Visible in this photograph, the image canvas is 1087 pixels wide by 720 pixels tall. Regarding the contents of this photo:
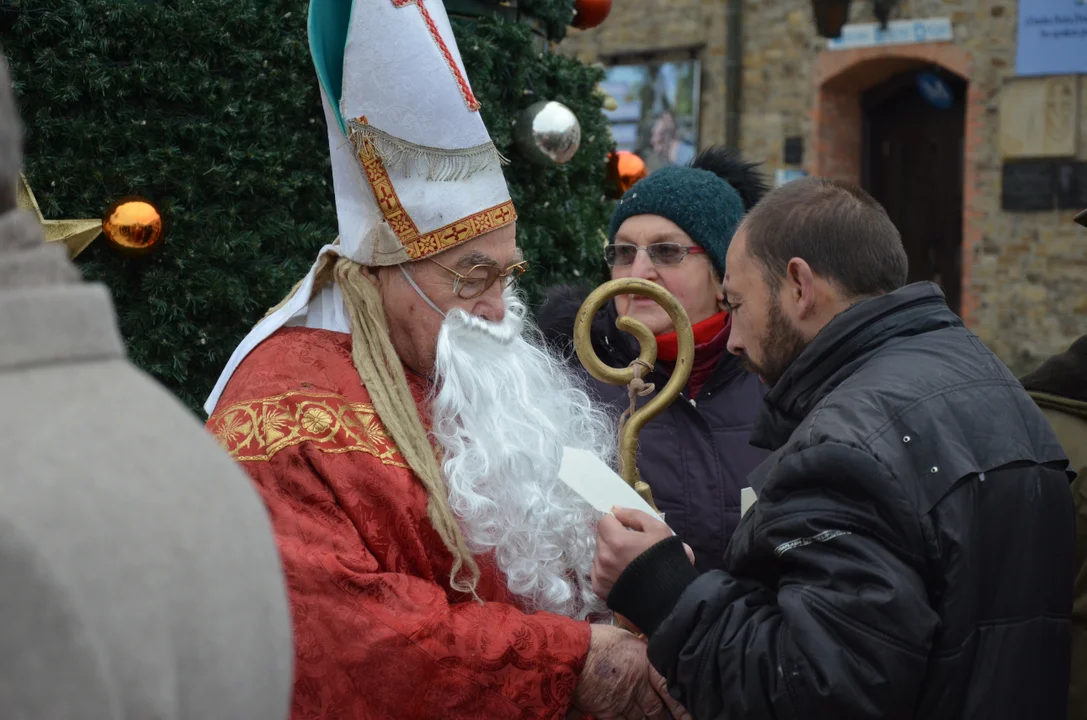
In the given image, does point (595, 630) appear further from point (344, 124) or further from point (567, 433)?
point (344, 124)

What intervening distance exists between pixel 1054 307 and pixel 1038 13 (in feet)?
9.12

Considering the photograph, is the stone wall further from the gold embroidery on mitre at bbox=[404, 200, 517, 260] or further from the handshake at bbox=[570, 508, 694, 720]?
the handshake at bbox=[570, 508, 694, 720]

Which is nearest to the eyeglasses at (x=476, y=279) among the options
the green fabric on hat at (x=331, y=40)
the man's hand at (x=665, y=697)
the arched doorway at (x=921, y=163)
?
the green fabric on hat at (x=331, y=40)

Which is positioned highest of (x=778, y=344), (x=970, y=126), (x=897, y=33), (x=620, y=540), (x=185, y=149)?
(x=897, y=33)

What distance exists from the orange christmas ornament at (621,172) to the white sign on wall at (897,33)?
311 inches

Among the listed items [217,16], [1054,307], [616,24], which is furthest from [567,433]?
[616,24]

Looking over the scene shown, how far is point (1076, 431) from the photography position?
2.66 meters

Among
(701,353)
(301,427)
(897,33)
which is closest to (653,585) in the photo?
(301,427)

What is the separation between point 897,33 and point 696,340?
9.76 meters

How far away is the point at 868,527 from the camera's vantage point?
1855 millimetres

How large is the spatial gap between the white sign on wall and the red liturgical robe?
10.8m

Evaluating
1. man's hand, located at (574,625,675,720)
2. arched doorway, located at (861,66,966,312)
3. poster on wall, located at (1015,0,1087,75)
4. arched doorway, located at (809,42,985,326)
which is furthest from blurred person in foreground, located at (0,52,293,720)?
arched doorway, located at (861,66,966,312)

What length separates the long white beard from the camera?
2621 millimetres

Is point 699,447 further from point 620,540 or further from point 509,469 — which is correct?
point 620,540
